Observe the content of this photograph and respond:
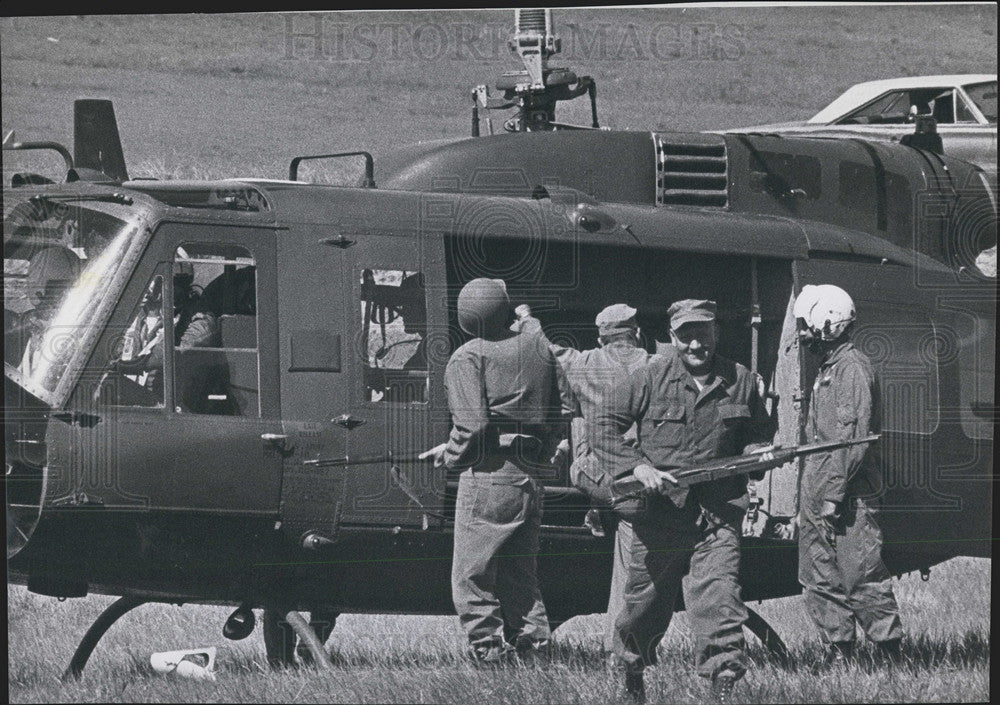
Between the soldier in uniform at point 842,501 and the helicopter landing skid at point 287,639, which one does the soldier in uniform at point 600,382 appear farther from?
the helicopter landing skid at point 287,639

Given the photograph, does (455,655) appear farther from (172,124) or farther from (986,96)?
(986,96)

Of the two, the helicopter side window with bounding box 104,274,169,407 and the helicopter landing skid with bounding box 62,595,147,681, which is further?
the helicopter landing skid with bounding box 62,595,147,681

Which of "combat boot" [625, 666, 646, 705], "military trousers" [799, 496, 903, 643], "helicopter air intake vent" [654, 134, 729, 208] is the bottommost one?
"combat boot" [625, 666, 646, 705]

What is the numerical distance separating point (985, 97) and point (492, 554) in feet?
20.1

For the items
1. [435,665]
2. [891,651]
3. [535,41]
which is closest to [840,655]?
[891,651]

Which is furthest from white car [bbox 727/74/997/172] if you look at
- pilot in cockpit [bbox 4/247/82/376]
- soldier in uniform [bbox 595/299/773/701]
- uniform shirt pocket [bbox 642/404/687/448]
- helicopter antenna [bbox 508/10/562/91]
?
pilot in cockpit [bbox 4/247/82/376]

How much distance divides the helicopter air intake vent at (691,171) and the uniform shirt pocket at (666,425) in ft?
4.57

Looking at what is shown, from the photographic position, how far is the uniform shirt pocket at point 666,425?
6.41m

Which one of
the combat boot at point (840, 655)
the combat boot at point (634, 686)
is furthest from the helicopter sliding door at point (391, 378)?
the combat boot at point (840, 655)

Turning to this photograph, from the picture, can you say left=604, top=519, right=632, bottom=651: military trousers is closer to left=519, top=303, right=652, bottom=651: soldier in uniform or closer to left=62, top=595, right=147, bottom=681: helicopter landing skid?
left=519, top=303, right=652, bottom=651: soldier in uniform

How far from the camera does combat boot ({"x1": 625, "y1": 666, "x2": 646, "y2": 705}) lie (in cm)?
641

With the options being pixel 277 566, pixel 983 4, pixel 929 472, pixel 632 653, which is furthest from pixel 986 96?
pixel 277 566

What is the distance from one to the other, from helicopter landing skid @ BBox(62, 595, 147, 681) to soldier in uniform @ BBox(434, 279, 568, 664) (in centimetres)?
155

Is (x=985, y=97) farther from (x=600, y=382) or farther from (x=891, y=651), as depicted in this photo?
(x=600, y=382)
